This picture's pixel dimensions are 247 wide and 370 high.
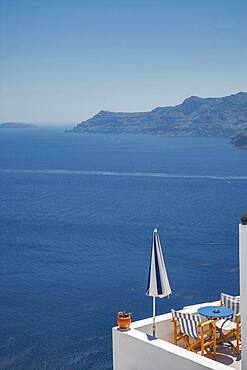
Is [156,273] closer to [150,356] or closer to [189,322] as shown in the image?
[189,322]

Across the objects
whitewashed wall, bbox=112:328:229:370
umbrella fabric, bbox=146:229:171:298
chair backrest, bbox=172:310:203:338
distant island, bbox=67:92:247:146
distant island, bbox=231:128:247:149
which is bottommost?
whitewashed wall, bbox=112:328:229:370

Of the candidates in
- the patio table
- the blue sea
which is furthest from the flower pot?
the blue sea

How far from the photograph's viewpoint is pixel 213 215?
51188 mm

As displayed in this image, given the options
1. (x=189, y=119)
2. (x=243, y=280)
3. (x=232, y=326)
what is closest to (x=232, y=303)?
(x=232, y=326)

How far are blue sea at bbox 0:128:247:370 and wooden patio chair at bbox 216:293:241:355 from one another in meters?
17.2

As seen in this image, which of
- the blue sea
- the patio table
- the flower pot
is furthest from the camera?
the blue sea

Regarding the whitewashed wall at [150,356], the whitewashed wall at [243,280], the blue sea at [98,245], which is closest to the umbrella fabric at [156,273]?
Result: the whitewashed wall at [150,356]

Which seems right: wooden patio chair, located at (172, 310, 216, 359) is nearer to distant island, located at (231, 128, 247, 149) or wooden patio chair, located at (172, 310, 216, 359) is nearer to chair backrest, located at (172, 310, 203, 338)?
chair backrest, located at (172, 310, 203, 338)

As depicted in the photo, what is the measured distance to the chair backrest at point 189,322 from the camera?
6812 mm

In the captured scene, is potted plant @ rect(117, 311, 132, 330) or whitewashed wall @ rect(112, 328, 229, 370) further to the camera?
potted plant @ rect(117, 311, 132, 330)

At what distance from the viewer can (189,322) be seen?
6883 millimetres

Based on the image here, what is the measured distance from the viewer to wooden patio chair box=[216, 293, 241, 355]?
6.91m

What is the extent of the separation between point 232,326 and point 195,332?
22.2 inches

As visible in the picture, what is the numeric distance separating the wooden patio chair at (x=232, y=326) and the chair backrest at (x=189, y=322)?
0.33 m
